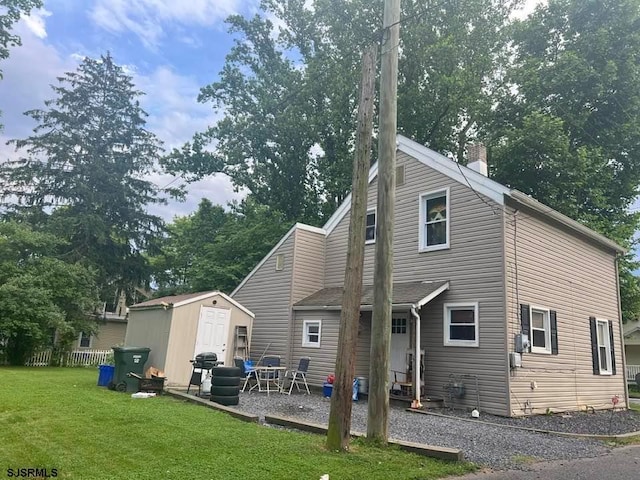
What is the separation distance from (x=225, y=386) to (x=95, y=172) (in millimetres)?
20775

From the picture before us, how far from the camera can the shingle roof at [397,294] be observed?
1154cm

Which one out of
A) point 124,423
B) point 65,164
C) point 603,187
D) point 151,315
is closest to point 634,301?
point 603,187

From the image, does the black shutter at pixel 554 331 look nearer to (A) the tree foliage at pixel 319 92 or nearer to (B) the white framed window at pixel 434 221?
(B) the white framed window at pixel 434 221

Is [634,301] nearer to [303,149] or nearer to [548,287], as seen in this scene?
[548,287]

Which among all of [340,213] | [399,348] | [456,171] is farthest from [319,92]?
[399,348]

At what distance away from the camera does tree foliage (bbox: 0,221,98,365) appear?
17031mm

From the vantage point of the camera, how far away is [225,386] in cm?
949

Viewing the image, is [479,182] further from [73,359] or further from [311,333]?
[73,359]

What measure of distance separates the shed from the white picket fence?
236 inches

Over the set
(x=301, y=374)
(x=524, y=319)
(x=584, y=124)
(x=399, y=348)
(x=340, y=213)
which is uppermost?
(x=584, y=124)

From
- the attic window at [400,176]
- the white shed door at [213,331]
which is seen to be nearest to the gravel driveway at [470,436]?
the white shed door at [213,331]

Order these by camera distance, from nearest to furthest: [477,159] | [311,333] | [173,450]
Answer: [173,450]
[477,159]
[311,333]

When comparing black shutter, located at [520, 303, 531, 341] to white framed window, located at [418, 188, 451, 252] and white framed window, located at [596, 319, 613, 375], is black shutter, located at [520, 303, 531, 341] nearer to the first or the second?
white framed window, located at [418, 188, 451, 252]

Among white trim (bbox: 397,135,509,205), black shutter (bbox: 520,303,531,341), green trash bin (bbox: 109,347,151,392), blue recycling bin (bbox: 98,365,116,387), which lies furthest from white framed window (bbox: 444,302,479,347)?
blue recycling bin (bbox: 98,365,116,387)
